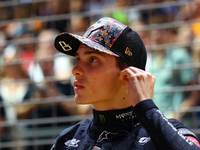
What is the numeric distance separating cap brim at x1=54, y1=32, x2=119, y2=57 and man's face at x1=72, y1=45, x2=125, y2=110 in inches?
1.9

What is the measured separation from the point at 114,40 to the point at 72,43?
0.23 m

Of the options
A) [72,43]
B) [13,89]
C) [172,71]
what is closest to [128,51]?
[72,43]

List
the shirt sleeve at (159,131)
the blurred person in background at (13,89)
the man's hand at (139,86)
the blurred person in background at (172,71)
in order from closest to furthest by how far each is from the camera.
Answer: the shirt sleeve at (159,131) → the man's hand at (139,86) → the blurred person in background at (172,71) → the blurred person in background at (13,89)

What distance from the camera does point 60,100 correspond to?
3.29m

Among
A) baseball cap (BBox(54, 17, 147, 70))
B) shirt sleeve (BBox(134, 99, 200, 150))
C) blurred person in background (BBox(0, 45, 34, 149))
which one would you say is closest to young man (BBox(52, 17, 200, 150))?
baseball cap (BBox(54, 17, 147, 70))

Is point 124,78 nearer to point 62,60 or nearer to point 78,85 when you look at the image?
point 78,85

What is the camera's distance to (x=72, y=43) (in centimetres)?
151

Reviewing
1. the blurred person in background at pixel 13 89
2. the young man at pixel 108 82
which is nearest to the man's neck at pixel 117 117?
the young man at pixel 108 82

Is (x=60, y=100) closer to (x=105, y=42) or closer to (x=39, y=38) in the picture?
(x=39, y=38)

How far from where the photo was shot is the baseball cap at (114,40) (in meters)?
1.43

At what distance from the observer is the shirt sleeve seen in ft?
3.59

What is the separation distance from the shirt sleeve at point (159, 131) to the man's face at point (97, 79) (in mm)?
286

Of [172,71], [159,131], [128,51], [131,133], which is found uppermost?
[128,51]

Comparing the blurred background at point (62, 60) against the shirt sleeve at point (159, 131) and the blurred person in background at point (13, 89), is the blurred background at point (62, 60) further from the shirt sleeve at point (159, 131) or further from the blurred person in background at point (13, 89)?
the shirt sleeve at point (159, 131)
